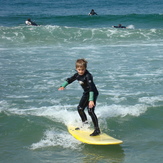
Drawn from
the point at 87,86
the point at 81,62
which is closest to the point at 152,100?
the point at 87,86

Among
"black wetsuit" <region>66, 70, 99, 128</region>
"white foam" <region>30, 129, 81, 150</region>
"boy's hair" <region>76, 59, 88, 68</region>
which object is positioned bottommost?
"white foam" <region>30, 129, 81, 150</region>

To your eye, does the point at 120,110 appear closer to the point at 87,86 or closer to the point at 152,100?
the point at 152,100

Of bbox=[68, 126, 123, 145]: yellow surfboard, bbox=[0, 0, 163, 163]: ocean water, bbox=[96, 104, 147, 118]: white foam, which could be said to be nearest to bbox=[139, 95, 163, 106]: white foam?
bbox=[0, 0, 163, 163]: ocean water

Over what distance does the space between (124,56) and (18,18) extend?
2163 centimetres

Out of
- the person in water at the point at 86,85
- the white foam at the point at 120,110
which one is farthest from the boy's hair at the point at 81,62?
the white foam at the point at 120,110

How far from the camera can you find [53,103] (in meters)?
8.66

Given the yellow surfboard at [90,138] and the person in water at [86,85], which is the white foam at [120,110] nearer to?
the yellow surfboard at [90,138]

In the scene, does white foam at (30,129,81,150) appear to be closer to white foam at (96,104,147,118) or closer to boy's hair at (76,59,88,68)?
white foam at (96,104,147,118)

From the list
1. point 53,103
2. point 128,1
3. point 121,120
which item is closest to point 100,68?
point 53,103

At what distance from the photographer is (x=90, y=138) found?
20.3 feet

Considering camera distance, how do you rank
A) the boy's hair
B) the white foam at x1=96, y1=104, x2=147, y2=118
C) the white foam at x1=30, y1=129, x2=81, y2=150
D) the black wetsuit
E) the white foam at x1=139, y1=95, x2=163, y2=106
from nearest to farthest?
the boy's hair, the black wetsuit, the white foam at x1=30, y1=129, x2=81, y2=150, the white foam at x1=96, y1=104, x2=147, y2=118, the white foam at x1=139, y1=95, x2=163, y2=106

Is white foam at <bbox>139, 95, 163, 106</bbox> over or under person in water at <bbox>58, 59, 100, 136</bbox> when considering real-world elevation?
under

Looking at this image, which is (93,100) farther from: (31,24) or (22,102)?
(31,24)

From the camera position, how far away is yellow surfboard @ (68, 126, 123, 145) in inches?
233
